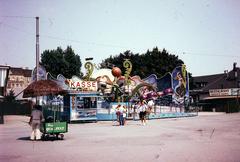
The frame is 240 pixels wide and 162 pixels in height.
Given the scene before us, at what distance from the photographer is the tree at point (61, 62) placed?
75875 millimetres

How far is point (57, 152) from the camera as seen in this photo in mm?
12359

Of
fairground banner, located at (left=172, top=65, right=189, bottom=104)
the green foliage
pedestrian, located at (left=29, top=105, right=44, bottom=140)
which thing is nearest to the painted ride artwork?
fairground banner, located at (left=172, top=65, right=189, bottom=104)

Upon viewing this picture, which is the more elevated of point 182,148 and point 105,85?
point 105,85

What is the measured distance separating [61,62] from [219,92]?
1295 inches

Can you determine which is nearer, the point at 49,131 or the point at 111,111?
the point at 49,131

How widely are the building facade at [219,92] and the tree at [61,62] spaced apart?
25160mm

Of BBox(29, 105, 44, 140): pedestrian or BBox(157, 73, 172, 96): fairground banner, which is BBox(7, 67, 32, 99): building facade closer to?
BBox(157, 73, 172, 96): fairground banner

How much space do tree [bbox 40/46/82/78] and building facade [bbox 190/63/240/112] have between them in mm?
25160

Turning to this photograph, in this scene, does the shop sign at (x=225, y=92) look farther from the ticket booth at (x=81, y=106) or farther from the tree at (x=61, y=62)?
the ticket booth at (x=81, y=106)

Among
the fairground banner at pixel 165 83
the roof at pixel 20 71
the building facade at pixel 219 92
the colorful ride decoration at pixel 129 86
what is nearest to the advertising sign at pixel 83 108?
the colorful ride decoration at pixel 129 86

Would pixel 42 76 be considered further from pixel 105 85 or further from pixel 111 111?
pixel 111 111

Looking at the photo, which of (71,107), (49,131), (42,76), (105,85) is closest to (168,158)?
(49,131)

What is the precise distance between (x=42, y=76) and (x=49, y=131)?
2990 centimetres

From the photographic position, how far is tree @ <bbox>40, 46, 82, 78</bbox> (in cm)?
7588
